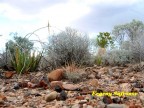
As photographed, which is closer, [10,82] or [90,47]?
[10,82]

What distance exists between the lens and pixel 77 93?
530 centimetres

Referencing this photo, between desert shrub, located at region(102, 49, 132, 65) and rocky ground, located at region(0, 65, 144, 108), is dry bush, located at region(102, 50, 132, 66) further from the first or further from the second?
rocky ground, located at region(0, 65, 144, 108)

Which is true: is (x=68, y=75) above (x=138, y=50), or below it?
below

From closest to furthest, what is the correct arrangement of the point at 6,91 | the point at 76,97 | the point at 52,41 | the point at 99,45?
the point at 76,97 → the point at 6,91 → the point at 52,41 → the point at 99,45

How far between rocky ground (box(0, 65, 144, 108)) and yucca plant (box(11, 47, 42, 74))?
1006 millimetres

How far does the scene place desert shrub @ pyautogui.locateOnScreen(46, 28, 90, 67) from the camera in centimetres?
912

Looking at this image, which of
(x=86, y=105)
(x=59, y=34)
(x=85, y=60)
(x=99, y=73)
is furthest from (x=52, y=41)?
(x=86, y=105)

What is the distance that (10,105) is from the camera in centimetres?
491

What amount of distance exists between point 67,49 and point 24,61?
4.25 feet

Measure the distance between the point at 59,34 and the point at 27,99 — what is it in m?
4.53

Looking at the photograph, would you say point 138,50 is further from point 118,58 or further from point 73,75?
point 73,75

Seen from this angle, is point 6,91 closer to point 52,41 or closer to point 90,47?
point 52,41

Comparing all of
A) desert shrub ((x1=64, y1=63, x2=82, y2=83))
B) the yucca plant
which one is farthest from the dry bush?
desert shrub ((x1=64, y1=63, x2=82, y2=83))

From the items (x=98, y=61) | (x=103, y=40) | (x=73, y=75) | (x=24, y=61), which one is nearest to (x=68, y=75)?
(x=73, y=75)
